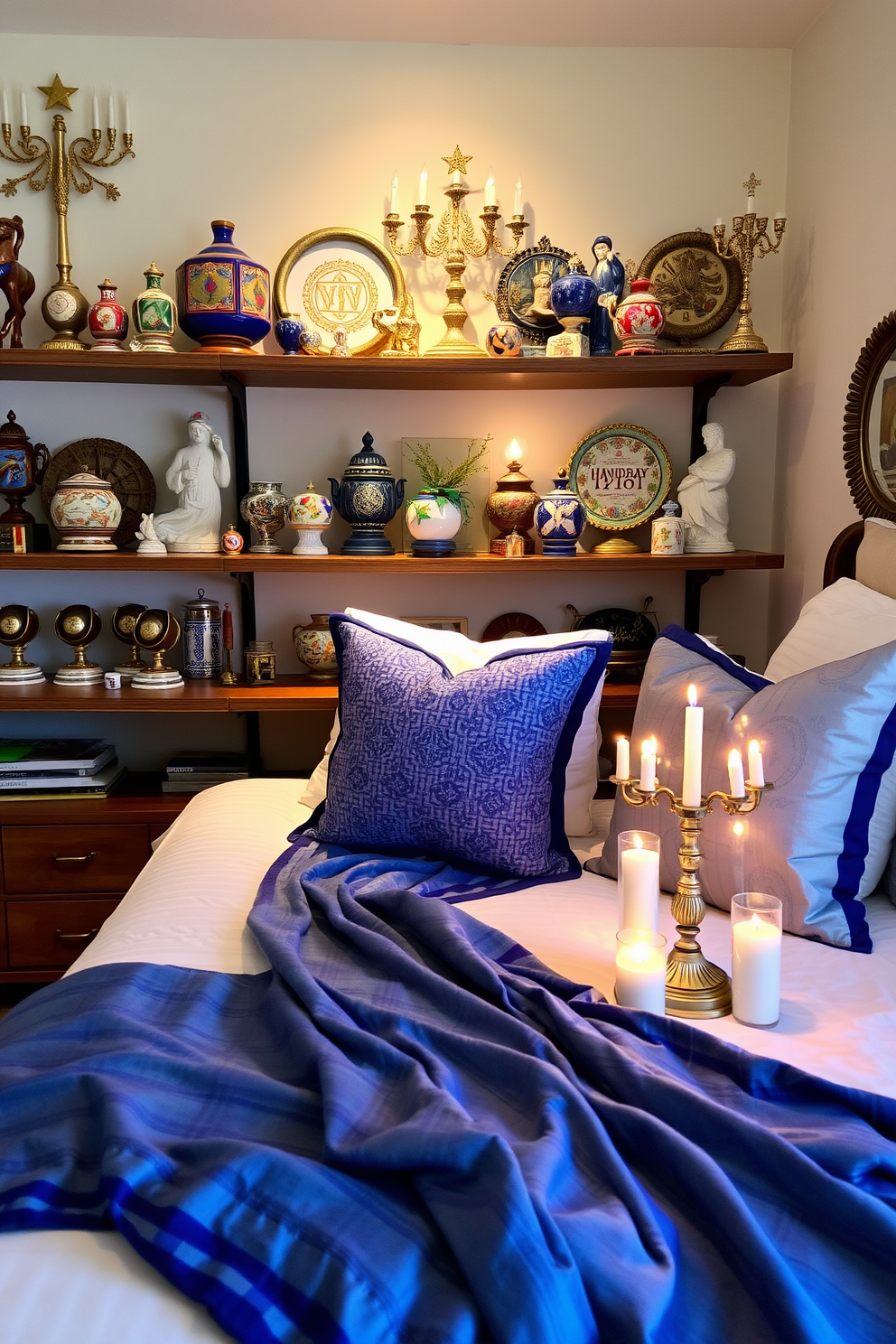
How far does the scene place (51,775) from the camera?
2.57 m

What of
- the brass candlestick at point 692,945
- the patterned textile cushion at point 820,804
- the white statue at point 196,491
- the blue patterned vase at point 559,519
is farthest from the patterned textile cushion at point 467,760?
the white statue at point 196,491

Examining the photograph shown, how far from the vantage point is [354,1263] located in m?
0.83

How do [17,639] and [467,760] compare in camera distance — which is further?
[17,639]

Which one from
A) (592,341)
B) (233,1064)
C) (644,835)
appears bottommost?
(233,1064)

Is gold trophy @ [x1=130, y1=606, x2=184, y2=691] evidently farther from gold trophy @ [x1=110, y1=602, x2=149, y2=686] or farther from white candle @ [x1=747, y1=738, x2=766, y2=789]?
white candle @ [x1=747, y1=738, x2=766, y2=789]

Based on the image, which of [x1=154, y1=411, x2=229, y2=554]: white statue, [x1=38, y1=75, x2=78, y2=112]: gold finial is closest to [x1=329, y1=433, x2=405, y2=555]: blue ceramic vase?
[x1=154, y1=411, x2=229, y2=554]: white statue

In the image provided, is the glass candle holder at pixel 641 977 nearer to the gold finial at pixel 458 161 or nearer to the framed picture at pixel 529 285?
the framed picture at pixel 529 285

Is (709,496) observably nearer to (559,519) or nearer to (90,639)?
(559,519)

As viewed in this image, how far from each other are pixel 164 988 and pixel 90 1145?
1.15ft

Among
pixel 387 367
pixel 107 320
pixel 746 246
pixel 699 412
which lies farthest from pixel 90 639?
pixel 746 246

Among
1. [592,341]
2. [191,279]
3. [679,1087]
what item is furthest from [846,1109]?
[191,279]

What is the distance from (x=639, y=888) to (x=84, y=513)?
1.80 metres

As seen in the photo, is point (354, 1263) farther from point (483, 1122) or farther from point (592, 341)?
point (592, 341)

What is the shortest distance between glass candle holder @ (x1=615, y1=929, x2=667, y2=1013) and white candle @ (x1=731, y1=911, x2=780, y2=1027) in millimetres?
91
